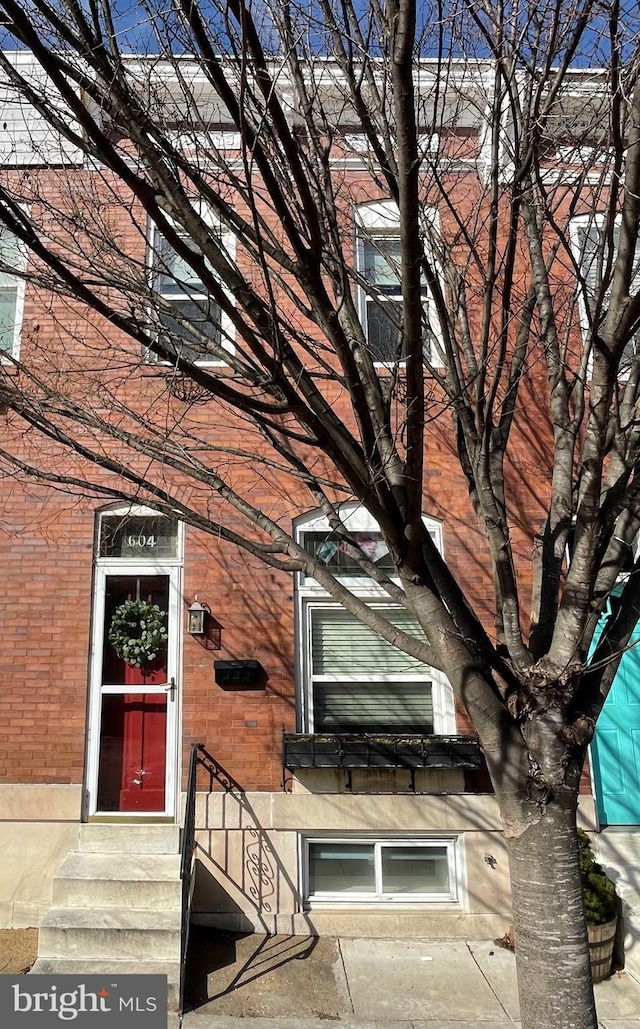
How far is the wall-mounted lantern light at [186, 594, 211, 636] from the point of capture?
21.5 ft

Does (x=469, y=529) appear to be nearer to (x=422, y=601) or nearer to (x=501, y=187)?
(x=501, y=187)

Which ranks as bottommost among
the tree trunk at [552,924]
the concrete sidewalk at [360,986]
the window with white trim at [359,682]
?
the concrete sidewalk at [360,986]

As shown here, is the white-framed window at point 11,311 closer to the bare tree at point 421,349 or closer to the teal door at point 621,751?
the bare tree at point 421,349

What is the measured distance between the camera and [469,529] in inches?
273

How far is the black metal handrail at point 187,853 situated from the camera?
5207 mm

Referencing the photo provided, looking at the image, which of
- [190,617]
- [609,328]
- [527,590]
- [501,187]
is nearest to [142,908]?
[190,617]

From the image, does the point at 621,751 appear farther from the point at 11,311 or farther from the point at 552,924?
the point at 11,311

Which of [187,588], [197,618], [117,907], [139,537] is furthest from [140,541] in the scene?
[117,907]

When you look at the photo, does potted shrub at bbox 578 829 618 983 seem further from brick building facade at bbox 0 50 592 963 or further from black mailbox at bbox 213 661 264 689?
black mailbox at bbox 213 661 264 689

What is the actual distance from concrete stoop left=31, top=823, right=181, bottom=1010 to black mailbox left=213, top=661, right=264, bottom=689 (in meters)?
1.22

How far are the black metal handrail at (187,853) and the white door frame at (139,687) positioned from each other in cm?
33

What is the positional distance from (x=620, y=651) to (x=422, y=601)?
2.96 feet

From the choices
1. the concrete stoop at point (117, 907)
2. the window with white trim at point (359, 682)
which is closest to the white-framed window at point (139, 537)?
the window with white trim at point (359, 682)

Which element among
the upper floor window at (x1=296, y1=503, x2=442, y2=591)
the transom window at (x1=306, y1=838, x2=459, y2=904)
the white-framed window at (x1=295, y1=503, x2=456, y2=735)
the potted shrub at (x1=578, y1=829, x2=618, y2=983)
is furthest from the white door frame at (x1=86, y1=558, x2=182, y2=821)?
the potted shrub at (x1=578, y1=829, x2=618, y2=983)
